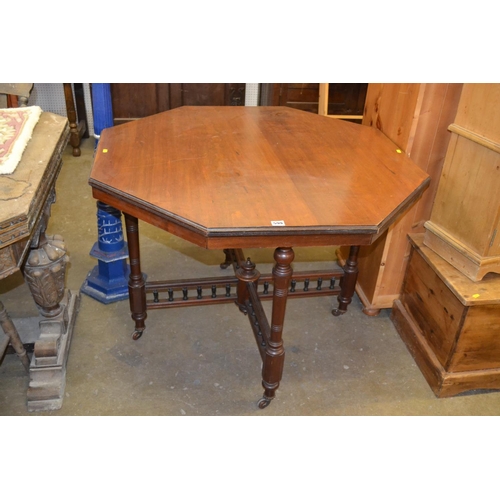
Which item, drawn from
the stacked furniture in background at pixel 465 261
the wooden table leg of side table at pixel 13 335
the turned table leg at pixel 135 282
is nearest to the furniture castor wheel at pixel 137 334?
the turned table leg at pixel 135 282

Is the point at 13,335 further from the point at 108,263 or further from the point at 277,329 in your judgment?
the point at 277,329

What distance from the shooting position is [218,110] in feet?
8.53

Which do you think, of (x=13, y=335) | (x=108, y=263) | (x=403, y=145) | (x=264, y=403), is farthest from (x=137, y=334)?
(x=403, y=145)

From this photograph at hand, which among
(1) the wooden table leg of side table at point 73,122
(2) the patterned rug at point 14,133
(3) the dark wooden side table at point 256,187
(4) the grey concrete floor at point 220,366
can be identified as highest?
(2) the patterned rug at point 14,133

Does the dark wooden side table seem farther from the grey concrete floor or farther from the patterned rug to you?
the patterned rug

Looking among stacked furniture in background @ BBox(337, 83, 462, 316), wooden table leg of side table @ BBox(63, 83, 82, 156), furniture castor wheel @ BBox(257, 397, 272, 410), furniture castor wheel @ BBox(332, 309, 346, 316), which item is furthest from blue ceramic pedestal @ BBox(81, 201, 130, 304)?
wooden table leg of side table @ BBox(63, 83, 82, 156)

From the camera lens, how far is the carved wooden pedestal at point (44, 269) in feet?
5.80

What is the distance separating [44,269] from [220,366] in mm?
905

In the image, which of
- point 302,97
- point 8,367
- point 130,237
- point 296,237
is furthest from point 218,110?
point 302,97

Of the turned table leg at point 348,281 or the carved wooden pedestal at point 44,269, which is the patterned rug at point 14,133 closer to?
the carved wooden pedestal at point 44,269

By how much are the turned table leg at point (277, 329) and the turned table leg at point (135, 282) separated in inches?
28.7

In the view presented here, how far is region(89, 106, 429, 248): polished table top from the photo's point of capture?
5.32 feet

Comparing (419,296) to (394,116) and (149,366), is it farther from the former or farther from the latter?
(149,366)
